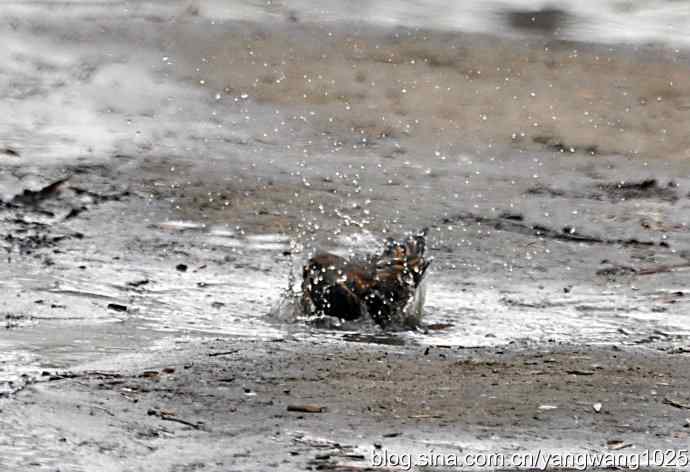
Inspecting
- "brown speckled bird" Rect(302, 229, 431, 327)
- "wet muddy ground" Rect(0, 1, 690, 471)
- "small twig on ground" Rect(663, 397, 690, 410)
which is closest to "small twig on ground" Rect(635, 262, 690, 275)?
"wet muddy ground" Rect(0, 1, 690, 471)

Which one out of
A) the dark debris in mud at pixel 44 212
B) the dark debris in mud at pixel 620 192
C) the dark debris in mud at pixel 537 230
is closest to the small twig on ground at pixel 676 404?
the dark debris in mud at pixel 537 230

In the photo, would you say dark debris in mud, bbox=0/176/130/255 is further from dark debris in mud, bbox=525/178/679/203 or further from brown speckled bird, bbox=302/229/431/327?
dark debris in mud, bbox=525/178/679/203

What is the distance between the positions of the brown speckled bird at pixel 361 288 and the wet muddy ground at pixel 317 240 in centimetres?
17

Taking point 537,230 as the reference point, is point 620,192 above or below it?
above

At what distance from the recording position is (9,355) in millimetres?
6586

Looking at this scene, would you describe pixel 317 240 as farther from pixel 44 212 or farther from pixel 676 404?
pixel 676 404

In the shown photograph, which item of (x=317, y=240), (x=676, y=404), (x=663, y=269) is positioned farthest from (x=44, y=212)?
(x=676, y=404)

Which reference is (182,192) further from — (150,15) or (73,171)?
(150,15)

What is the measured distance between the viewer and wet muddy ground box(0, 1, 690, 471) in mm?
5781

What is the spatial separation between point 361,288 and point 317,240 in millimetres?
2379

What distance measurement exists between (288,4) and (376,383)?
9.18 meters

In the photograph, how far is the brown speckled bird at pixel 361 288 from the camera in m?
7.61

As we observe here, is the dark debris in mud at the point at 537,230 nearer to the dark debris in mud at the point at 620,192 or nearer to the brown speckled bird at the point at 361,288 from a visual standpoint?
the dark debris in mud at the point at 620,192

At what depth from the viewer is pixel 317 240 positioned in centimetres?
999
